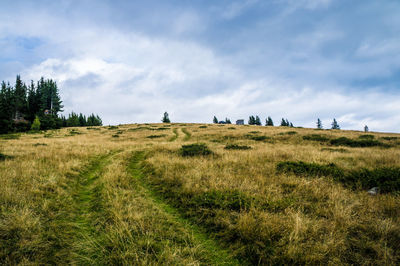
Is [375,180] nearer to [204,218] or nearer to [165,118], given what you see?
[204,218]

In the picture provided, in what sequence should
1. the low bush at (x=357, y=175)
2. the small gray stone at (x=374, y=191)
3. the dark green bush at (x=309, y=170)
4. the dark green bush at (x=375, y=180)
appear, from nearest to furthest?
the small gray stone at (x=374, y=191), the dark green bush at (x=375, y=180), the low bush at (x=357, y=175), the dark green bush at (x=309, y=170)

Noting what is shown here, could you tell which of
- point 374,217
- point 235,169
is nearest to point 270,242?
point 374,217

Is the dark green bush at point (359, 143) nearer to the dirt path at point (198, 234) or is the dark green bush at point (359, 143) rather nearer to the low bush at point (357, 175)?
the low bush at point (357, 175)

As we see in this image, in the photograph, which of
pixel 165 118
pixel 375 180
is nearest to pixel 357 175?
pixel 375 180

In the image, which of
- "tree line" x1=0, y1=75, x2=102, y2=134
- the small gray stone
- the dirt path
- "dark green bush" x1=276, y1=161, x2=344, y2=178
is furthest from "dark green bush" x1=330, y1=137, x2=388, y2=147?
"tree line" x1=0, y1=75, x2=102, y2=134

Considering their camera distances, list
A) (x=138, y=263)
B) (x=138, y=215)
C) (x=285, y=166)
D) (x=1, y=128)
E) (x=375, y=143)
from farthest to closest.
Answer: (x=1, y=128) → (x=375, y=143) → (x=285, y=166) → (x=138, y=215) → (x=138, y=263)

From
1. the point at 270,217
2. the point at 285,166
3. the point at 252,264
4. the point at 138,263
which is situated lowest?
the point at 252,264

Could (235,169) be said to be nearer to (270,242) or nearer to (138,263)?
(270,242)

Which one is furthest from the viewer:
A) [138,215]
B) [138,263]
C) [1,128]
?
[1,128]

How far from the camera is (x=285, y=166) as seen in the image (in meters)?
7.23

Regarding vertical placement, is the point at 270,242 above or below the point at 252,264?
above

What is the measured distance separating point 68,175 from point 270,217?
8.24 metres

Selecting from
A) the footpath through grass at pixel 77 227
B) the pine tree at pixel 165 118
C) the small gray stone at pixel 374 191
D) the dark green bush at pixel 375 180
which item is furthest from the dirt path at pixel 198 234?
the pine tree at pixel 165 118

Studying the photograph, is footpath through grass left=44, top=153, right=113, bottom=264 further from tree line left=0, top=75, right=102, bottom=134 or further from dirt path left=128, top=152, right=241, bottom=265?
tree line left=0, top=75, right=102, bottom=134
